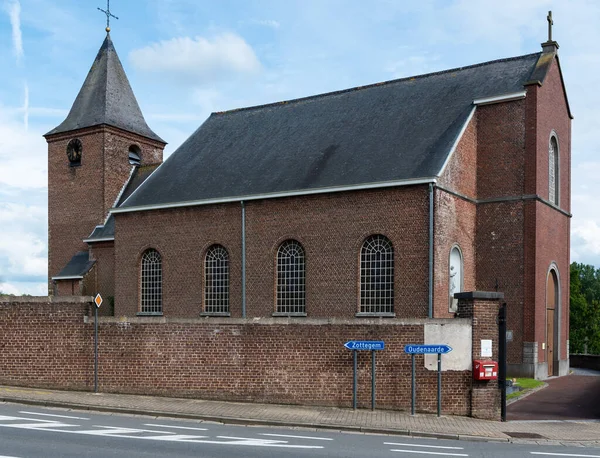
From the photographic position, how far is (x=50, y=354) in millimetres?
18297

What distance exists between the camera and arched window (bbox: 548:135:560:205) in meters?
27.3

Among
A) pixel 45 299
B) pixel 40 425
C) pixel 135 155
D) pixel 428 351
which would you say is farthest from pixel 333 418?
pixel 135 155

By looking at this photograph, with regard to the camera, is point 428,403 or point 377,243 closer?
point 428,403

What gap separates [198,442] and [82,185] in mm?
27245

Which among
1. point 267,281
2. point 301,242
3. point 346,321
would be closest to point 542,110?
point 301,242

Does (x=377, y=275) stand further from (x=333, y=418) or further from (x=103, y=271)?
(x=103, y=271)

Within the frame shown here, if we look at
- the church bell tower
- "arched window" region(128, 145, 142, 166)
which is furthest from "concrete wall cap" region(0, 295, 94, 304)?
"arched window" region(128, 145, 142, 166)

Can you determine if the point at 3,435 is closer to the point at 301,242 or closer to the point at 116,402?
the point at 116,402

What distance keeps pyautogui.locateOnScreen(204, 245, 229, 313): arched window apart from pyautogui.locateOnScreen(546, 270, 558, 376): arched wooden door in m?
12.3

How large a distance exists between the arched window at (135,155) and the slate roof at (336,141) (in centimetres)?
510

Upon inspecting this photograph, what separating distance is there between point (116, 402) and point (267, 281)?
1096 cm

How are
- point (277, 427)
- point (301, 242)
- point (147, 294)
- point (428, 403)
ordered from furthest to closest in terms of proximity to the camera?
point (147, 294) < point (301, 242) < point (428, 403) < point (277, 427)

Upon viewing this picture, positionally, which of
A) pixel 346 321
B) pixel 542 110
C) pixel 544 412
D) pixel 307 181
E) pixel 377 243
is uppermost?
pixel 542 110

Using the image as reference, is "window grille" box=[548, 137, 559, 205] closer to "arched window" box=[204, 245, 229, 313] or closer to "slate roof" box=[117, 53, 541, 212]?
"slate roof" box=[117, 53, 541, 212]
